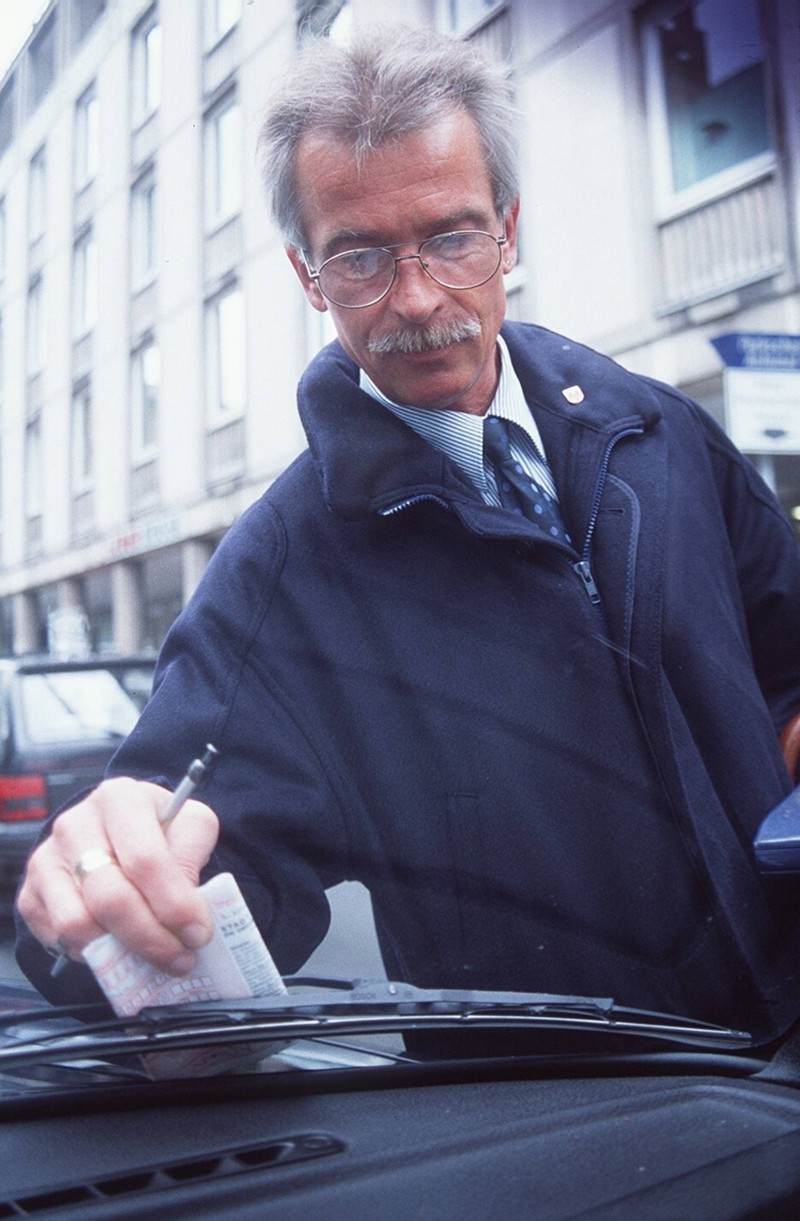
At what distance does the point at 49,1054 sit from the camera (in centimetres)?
98

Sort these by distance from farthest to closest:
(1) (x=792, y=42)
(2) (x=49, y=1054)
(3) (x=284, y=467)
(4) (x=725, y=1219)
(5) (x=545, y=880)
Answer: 1. (1) (x=792, y=42)
2. (3) (x=284, y=467)
3. (5) (x=545, y=880)
4. (2) (x=49, y=1054)
5. (4) (x=725, y=1219)

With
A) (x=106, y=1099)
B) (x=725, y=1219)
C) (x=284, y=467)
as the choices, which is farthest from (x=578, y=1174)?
(x=284, y=467)

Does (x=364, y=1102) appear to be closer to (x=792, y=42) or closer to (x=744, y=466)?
(x=744, y=466)

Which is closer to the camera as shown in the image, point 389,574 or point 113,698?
point 113,698

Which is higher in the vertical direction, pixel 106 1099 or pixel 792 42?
pixel 792 42

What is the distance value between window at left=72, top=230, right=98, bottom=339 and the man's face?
0.24 m

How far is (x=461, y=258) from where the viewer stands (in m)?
1.45

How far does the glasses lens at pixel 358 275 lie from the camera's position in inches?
56.0

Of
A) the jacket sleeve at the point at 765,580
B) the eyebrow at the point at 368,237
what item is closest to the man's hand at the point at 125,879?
the eyebrow at the point at 368,237

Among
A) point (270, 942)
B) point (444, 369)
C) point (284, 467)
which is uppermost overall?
point (444, 369)

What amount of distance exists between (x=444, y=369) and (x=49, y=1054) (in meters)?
0.85

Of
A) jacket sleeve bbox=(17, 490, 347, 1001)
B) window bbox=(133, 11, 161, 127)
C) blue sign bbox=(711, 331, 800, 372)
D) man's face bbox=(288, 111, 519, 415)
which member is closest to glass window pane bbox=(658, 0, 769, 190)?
blue sign bbox=(711, 331, 800, 372)

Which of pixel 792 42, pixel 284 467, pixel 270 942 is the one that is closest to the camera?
pixel 270 942

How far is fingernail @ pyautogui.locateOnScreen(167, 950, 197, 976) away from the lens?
98 cm
